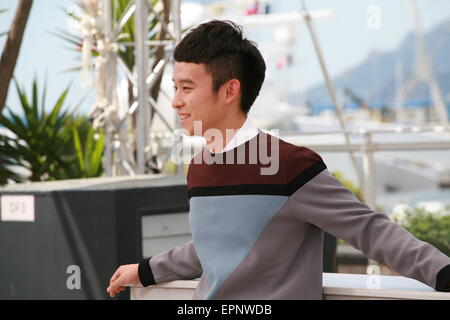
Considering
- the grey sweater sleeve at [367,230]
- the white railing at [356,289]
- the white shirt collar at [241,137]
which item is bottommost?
the white railing at [356,289]

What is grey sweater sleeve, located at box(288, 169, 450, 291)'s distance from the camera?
113 centimetres

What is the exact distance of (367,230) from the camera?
1.17 meters

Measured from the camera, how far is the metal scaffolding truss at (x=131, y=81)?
371cm

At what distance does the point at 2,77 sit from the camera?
3.41m

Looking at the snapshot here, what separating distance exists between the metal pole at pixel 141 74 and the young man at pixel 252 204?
2417mm

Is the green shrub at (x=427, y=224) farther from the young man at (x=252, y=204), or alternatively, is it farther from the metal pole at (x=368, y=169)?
the young man at (x=252, y=204)

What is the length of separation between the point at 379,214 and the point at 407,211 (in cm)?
396

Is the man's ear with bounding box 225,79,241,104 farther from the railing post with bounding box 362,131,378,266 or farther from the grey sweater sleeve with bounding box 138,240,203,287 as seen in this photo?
the railing post with bounding box 362,131,378,266

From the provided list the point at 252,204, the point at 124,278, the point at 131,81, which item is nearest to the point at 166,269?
the point at 124,278

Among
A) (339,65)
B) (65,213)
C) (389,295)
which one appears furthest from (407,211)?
Answer: (339,65)

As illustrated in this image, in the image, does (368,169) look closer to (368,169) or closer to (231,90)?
(368,169)

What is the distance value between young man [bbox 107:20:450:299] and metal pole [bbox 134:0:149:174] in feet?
7.93

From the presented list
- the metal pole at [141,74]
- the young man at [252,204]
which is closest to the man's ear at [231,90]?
the young man at [252,204]
